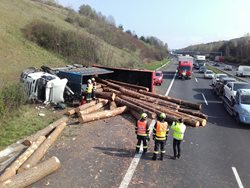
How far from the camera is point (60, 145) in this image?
1356cm

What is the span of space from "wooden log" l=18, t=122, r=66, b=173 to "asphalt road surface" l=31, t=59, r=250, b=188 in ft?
0.84

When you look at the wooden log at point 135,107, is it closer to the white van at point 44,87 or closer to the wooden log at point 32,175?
the white van at point 44,87

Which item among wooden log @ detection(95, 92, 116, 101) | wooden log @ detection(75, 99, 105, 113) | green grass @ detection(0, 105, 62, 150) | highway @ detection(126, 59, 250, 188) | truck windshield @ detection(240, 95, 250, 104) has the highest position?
truck windshield @ detection(240, 95, 250, 104)

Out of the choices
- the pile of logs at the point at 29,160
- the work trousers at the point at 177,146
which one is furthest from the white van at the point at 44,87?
the work trousers at the point at 177,146

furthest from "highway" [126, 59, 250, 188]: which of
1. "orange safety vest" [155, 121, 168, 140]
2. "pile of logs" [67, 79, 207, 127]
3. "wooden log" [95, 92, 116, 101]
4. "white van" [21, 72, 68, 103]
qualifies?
"white van" [21, 72, 68, 103]

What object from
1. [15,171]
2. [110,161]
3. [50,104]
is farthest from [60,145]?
[50,104]

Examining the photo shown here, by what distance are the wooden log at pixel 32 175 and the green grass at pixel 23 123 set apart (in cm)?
309

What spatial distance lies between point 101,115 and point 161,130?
620cm

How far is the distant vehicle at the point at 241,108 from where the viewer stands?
61.8 feet

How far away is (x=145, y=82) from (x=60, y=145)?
1318cm

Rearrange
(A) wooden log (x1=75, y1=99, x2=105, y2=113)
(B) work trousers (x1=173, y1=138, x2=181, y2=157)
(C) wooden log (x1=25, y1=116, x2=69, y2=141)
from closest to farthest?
(B) work trousers (x1=173, y1=138, x2=181, y2=157) < (C) wooden log (x1=25, y1=116, x2=69, y2=141) < (A) wooden log (x1=75, y1=99, x2=105, y2=113)

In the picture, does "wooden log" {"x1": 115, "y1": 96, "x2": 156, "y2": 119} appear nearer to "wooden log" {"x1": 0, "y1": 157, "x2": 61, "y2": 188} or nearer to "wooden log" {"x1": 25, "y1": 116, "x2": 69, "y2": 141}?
"wooden log" {"x1": 25, "y1": 116, "x2": 69, "y2": 141}

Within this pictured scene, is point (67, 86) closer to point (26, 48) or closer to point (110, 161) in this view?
point (110, 161)

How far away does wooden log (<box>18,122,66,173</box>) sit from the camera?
10.6 metres
